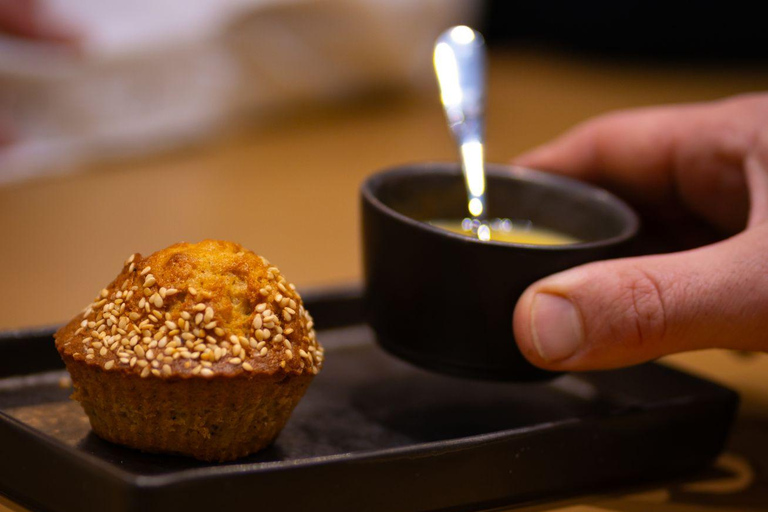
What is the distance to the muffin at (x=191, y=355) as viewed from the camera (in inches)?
41.3

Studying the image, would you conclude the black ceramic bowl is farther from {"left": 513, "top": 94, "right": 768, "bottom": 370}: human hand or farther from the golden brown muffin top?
the golden brown muffin top

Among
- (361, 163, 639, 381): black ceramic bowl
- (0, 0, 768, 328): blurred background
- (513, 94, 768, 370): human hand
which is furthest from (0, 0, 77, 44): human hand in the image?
(513, 94, 768, 370): human hand

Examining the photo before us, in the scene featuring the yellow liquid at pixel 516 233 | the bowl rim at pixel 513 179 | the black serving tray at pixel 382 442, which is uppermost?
the bowl rim at pixel 513 179

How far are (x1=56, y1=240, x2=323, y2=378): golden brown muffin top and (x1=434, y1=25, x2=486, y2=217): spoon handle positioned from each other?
1.60 feet

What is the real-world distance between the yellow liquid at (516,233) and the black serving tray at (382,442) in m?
0.20

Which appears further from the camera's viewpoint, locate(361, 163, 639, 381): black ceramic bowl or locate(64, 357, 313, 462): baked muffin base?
locate(361, 163, 639, 381): black ceramic bowl

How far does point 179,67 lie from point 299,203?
0.70 m

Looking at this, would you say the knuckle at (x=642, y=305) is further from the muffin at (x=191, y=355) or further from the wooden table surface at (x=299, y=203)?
the muffin at (x=191, y=355)

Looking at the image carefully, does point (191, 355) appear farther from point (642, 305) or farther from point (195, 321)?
point (642, 305)

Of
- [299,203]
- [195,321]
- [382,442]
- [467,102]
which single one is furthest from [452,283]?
[299,203]

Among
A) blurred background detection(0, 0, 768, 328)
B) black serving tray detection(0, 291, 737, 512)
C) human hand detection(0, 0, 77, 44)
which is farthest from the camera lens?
human hand detection(0, 0, 77, 44)

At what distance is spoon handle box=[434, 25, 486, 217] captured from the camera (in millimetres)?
1554

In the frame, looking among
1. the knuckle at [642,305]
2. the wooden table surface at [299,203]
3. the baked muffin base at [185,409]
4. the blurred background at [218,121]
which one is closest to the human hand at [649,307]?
the knuckle at [642,305]

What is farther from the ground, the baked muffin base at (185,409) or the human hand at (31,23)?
the human hand at (31,23)
